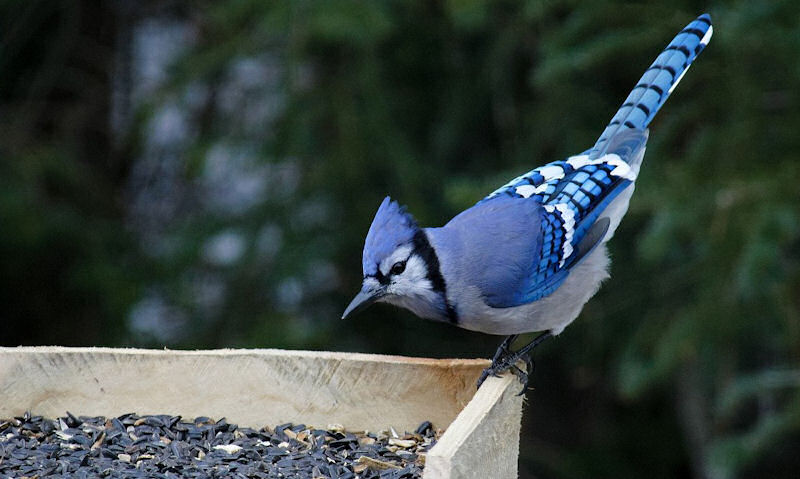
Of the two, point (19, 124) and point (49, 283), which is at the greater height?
point (19, 124)

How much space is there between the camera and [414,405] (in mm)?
1904

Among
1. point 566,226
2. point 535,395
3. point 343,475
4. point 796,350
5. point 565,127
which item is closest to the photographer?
point 343,475

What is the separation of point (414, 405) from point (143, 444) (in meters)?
0.45

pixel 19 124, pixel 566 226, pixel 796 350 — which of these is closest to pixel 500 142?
pixel 796 350

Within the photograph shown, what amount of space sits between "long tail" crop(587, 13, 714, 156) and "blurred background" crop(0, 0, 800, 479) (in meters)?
0.13

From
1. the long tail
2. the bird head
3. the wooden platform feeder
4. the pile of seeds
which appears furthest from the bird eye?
the long tail

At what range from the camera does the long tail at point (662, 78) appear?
236 centimetres

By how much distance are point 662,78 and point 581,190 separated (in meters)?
0.33

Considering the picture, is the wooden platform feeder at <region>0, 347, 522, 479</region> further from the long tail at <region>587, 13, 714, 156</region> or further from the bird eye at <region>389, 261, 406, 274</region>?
the long tail at <region>587, 13, 714, 156</region>

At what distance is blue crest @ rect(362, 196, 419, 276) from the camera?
1896mm

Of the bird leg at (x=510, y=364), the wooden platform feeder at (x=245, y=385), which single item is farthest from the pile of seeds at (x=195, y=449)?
the bird leg at (x=510, y=364)

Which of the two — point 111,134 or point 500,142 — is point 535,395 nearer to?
point 500,142

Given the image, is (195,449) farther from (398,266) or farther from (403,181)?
(403,181)

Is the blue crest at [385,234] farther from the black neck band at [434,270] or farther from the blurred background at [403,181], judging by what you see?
the blurred background at [403,181]
